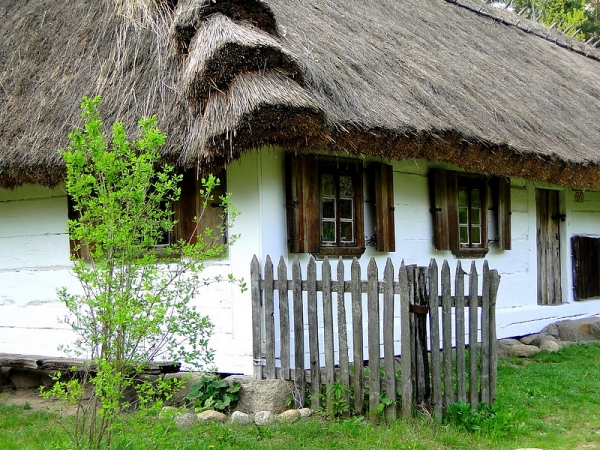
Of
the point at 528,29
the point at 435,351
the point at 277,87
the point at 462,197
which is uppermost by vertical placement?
the point at 528,29

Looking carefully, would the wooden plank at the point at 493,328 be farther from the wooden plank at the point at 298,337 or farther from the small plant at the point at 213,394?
the small plant at the point at 213,394

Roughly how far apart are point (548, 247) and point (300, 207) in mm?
5155

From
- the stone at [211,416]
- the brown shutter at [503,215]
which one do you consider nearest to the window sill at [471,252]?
the brown shutter at [503,215]

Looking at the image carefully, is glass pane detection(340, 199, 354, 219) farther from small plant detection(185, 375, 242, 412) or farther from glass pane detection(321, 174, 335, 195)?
small plant detection(185, 375, 242, 412)

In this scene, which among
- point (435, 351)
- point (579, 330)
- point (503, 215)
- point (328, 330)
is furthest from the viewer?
point (579, 330)

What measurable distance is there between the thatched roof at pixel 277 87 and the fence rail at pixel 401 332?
1108 mm

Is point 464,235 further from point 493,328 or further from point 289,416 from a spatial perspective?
point 289,416

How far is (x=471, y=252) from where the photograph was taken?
7.98m

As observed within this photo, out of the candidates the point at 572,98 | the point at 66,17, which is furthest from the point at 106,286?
the point at 572,98

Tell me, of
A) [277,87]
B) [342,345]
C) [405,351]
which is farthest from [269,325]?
[277,87]

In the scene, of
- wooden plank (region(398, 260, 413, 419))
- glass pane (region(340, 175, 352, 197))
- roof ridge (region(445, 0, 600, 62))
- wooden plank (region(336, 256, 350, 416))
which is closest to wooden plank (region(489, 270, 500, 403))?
wooden plank (region(398, 260, 413, 419))

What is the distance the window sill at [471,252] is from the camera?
25.6ft

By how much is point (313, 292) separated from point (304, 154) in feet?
4.29

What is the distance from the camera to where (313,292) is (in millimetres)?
5277
